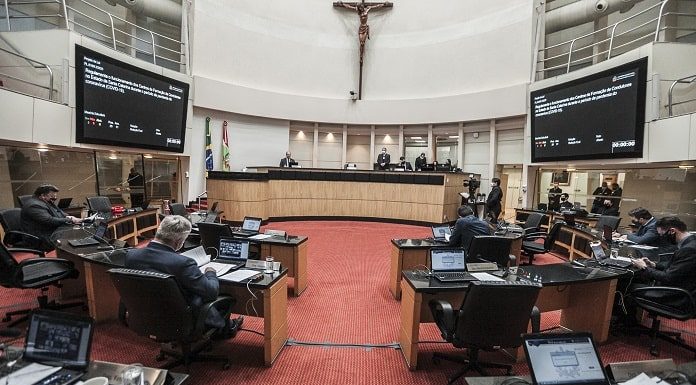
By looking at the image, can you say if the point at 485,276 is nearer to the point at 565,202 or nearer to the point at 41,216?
the point at 41,216

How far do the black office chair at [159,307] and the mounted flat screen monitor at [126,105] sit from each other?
6313 millimetres

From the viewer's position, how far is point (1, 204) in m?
6.49

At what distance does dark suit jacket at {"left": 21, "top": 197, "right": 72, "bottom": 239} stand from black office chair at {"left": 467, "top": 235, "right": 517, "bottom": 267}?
5.53 m

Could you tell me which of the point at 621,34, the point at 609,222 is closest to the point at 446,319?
the point at 609,222

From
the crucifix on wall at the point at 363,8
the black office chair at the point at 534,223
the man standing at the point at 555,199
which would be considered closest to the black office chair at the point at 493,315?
the black office chair at the point at 534,223

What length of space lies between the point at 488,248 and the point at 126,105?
318 inches

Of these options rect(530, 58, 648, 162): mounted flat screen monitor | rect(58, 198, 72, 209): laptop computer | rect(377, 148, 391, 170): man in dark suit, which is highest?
rect(530, 58, 648, 162): mounted flat screen monitor

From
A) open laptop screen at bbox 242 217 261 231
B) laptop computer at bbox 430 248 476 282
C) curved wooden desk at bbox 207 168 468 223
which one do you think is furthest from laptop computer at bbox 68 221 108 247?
curved wooden desk at bbox 207 168 468 223

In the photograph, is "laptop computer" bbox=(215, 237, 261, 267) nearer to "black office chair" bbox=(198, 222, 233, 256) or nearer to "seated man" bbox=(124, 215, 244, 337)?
"seated man" bbox=(124, 215, 244, 337)

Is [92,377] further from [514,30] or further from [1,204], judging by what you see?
[514,30]

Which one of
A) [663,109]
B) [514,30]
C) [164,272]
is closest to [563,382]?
[164,272]

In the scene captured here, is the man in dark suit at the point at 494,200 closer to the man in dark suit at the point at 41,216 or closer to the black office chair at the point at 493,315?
the black office chair at the point at 493,315

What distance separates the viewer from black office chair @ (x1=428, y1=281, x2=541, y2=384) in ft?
7.01

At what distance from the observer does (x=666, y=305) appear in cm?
299
